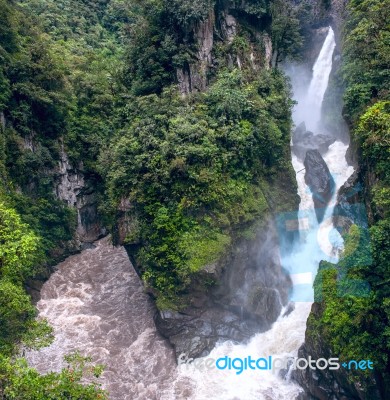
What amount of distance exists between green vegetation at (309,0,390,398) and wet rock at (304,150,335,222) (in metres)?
4.81

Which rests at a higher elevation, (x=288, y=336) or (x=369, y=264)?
(x=369, y=264)

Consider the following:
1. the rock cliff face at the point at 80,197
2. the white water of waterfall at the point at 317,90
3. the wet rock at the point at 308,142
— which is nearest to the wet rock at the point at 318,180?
the wet rock at the point at 308,142

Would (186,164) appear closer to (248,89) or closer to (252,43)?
(248,89)

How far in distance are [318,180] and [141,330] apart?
12.2 metres

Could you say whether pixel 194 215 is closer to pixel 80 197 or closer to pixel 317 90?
pixel 80 197

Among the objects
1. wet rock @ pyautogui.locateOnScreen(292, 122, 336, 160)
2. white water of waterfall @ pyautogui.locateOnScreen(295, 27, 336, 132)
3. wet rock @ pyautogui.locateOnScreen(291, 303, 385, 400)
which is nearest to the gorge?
wet rock @ pyautogui.locateOnScreen(291, 303, 385, 400)

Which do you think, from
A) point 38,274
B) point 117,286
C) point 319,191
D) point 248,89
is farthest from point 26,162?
point 319,191

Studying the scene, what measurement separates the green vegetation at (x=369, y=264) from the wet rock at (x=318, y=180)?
190 inches

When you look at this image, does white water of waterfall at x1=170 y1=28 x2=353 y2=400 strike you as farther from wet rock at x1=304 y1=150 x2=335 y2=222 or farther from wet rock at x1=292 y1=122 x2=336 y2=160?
wet rock at x1=292 y1=122 x2=336 y2=160

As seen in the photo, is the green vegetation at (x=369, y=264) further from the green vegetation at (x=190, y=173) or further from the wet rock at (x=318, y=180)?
the wet rock at (x=318, y=180)

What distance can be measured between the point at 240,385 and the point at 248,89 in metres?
13.2

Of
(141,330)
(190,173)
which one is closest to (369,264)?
(190,173)

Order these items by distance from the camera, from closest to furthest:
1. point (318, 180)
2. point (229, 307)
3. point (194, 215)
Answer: point (194, 215)
point (229, 307)
point (318, 180)

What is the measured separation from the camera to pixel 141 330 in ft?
62.7
